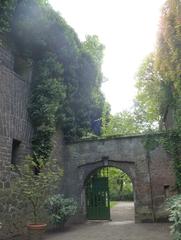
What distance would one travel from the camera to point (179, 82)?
9.29 m

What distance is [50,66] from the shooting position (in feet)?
38.0

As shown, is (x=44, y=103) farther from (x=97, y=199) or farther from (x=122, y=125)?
(x=122, y=125)

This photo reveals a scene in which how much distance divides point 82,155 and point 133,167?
7.44ft

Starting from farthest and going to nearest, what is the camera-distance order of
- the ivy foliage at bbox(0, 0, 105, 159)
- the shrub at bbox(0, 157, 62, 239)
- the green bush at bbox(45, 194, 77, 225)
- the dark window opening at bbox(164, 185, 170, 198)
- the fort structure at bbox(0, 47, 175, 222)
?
the dark window opening at bbox(164, 185, 170, 198), the green bush at bbox(45, 194, 77, 225), the ivy foliage at bbox(0, 0, 105, 159), the fort structure at bbox(0, 47, 175, 222), the shrub at bbox(0, 157, 62, 239)

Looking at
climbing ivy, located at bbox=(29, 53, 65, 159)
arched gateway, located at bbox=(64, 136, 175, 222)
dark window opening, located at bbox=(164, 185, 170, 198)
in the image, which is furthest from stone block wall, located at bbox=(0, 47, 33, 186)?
dark window opening, located at bbox=(164, 185, 170, 198)

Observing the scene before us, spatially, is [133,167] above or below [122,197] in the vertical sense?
above

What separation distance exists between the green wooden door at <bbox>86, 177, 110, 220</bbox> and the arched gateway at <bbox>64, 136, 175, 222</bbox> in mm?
500

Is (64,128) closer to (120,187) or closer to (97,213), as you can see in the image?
(97,213)

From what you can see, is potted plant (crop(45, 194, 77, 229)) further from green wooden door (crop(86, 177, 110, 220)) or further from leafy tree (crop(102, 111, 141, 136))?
leafy tree (crop(102, 111, 141, 136))

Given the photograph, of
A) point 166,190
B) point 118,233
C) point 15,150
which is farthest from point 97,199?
point 15,150

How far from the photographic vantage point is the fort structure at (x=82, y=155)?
941 cm

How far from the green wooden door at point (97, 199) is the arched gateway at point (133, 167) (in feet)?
1.64

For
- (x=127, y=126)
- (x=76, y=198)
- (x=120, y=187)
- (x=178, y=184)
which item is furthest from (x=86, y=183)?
(x=120, y=187)

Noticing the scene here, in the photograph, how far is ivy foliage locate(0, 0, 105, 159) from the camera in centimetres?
1036
